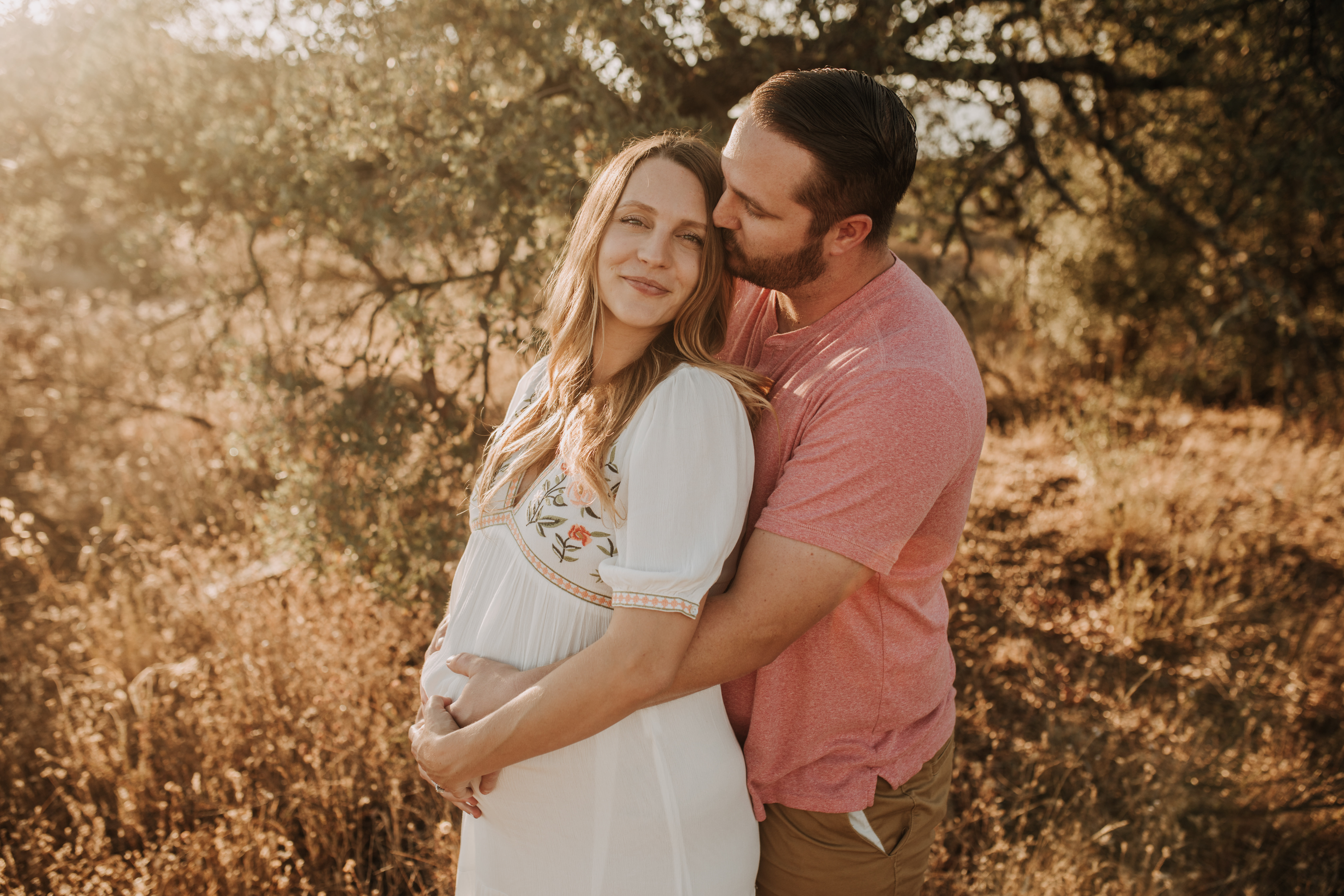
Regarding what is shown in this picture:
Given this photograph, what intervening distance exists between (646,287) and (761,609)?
2.51ft

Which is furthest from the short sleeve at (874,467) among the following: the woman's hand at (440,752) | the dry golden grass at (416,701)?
the dry golden grass at (416,701)

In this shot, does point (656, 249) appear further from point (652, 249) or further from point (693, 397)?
point (693, 397)

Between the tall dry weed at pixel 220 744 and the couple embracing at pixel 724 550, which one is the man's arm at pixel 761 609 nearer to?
the couple embracing at pixel 724 550

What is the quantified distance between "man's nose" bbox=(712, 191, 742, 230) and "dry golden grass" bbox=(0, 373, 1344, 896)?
6.48 feet

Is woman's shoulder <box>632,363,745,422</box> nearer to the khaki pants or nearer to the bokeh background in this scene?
the khaki pants

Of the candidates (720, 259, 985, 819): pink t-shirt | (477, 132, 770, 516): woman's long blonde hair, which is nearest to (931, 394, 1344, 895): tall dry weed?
(720, 259, 985, 819): pink t-shirt

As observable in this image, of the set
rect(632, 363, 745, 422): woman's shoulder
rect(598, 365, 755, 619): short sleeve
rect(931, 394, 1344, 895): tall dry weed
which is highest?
rect(632, 363, 745, 422): woman's shoulder

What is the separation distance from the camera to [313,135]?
3250 millimetres

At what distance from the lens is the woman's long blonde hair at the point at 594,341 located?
1655 millimetres

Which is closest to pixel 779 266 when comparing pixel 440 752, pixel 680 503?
pixel 680 503

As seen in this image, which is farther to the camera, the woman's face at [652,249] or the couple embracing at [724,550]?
the woman's face at [652,249]

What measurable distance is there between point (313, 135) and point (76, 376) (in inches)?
180

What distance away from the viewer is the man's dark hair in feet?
5.60

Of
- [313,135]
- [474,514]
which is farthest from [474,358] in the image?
[474,514]
